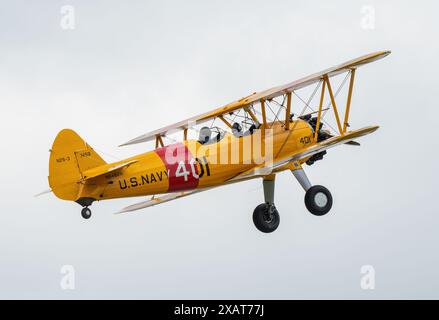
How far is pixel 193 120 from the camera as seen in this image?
22.2m

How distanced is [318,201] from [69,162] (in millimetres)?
4876

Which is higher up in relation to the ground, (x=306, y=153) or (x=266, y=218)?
(x=306, y=153)

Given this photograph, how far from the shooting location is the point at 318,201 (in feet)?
68.0

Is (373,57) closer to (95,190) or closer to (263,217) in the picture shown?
(263,217)

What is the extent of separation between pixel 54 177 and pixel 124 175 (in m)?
1.27

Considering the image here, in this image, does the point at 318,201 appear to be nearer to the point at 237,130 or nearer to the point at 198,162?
the point at 237,130

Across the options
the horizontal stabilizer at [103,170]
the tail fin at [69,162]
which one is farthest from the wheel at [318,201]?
the tail fin at [69,162]

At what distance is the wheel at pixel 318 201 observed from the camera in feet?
Result: 68.0

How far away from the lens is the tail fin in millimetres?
19312

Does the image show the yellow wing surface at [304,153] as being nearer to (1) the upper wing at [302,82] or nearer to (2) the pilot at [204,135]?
(2) the pilot at [204,135]

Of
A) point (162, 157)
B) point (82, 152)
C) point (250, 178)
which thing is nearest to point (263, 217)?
point (250, 178)

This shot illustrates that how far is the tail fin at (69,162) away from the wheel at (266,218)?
12.1ft

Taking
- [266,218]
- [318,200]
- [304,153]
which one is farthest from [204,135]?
[318,200]

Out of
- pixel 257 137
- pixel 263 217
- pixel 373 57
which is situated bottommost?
pixel 263 217
